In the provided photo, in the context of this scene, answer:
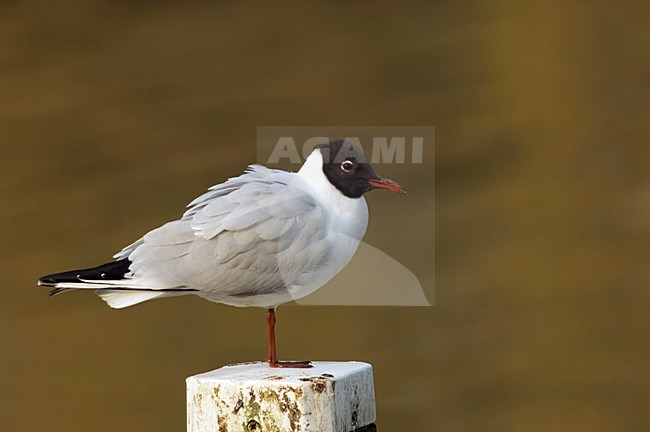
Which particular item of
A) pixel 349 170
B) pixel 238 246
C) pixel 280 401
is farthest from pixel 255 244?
pixel 280 401

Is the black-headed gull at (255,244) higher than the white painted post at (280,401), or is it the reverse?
the black-headed gull at (255,244)

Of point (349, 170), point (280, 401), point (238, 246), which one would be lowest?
point (280, 401)

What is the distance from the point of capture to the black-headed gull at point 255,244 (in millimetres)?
1905

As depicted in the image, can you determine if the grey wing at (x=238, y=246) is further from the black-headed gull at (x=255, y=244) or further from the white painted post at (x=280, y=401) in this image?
the white painted post at (x=280, y=401)

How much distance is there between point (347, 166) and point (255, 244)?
207 millimetres

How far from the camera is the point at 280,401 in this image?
64.9 inches

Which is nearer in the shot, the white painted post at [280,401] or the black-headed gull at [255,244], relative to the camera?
the white painted post at [280,401]

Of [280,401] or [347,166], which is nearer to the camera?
[280,401]

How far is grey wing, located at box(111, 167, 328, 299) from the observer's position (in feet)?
6.25

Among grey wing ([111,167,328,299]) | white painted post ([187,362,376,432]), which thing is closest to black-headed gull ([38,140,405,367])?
grey wing ([111,167,328,299])

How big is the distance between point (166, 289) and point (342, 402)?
39 centimetres

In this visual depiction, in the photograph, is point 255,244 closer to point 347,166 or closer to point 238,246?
point 238,246

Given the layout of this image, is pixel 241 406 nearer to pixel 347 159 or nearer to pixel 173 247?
pixel 173 247

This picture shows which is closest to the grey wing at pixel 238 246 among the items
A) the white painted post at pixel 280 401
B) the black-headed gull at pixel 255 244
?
the black-headed gull at pixel 255 244
